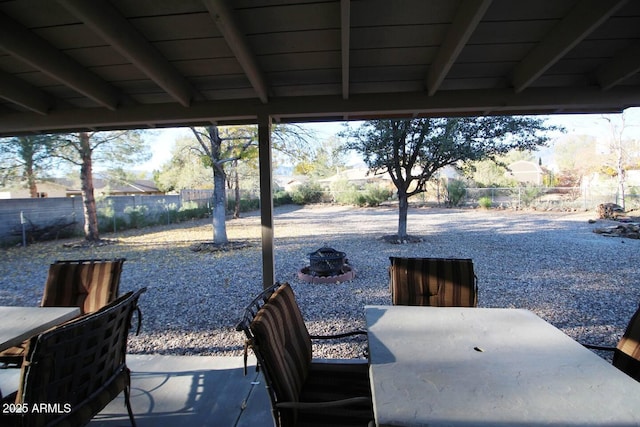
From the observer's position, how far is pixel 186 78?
2.20 metres

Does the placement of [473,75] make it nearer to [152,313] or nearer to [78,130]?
[78,130]

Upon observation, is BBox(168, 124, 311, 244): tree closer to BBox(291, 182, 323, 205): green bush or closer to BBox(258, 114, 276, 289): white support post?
BBox(258, 114, 276, 289): white support post

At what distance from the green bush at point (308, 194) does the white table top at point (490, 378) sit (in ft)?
69.6

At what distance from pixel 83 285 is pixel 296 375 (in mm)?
1813

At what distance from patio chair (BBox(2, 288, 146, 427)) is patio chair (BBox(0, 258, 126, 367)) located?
0.84 metres

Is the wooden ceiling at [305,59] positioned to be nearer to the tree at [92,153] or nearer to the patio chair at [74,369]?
the patio chair at [74,369]

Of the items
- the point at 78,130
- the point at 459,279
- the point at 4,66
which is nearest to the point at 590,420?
the point at 459,279

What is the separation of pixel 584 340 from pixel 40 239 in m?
11.6

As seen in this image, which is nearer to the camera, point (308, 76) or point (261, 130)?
point (308, 76)

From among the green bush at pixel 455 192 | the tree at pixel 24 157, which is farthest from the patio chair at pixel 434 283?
the green bush at pixel 455 192

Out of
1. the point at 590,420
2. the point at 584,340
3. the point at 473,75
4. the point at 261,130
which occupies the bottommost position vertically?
the point at 584,340

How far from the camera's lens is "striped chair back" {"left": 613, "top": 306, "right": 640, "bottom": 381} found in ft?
4.57

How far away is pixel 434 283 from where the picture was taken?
2.20 metres

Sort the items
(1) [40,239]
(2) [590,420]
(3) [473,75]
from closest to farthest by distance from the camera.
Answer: (2) [590,420] → (3) [473,75] → (1) [40,239]
